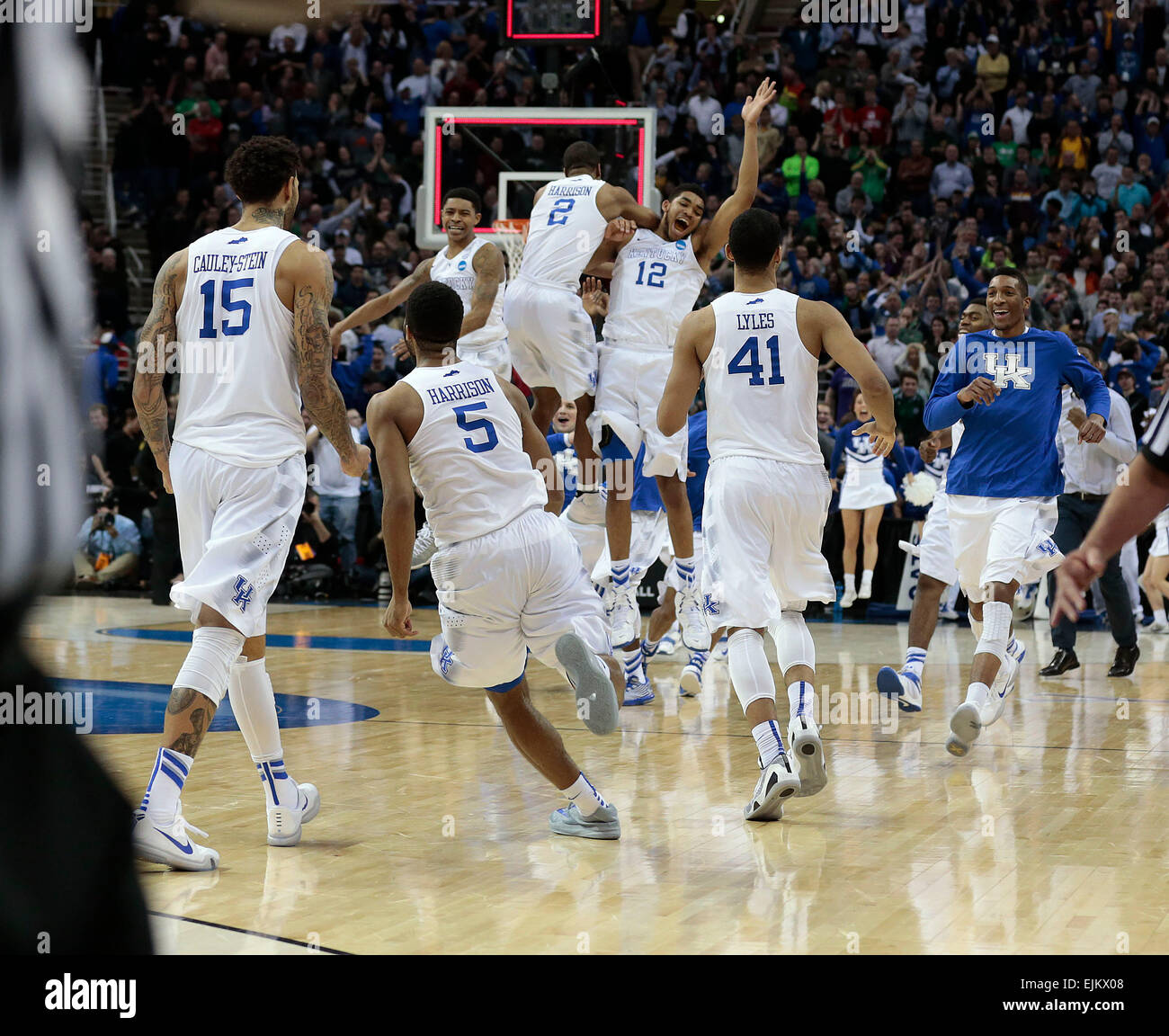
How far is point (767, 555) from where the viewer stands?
5.88 m

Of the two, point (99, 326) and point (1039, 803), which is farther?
point (99, 326)

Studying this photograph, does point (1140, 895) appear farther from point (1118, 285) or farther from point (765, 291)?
point (1118, 285)

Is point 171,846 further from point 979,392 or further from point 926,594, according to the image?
point 926,594

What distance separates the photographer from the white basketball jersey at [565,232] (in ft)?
29.0

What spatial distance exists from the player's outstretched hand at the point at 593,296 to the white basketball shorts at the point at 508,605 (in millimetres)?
4659

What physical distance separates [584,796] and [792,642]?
114 centimetres

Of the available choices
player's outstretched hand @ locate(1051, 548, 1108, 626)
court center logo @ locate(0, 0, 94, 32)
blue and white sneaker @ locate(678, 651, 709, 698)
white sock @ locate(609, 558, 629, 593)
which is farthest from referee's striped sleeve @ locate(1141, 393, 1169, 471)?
blue and white sneaker @ locate(678, 651, 709, 698)

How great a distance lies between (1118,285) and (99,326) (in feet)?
42.3

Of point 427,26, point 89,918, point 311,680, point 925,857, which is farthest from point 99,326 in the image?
point 89,918

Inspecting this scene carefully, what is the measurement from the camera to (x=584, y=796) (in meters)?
5.32

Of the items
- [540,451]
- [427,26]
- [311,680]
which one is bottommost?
[311,680]

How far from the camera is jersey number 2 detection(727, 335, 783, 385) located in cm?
588

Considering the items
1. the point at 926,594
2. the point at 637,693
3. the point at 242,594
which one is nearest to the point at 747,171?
the point at 926,594

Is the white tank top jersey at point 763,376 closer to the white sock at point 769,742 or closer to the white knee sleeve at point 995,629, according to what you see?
the white sock at point 769,742
